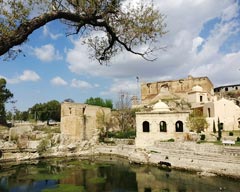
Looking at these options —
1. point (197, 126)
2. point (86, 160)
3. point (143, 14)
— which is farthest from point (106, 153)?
point (143, 14)

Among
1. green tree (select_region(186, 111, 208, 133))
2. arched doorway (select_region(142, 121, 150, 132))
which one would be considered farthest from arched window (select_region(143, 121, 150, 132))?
green tree (select_region(186, 111, 208, 133))

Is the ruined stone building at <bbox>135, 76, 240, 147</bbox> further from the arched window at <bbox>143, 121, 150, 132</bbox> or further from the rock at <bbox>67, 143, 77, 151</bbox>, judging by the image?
the rock at <bbox>67, 143, 77, 151</bbox>

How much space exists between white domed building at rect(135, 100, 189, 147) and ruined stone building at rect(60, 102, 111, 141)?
8534mm

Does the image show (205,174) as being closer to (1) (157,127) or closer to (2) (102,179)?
(2) (102,179)

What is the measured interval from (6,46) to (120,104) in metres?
38.6

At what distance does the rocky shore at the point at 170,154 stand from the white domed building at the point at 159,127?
1620mm

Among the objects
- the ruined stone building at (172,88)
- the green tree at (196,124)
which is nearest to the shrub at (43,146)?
the green tree at (196,124)

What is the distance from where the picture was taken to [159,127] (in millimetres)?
28984

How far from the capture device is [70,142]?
3294 cm

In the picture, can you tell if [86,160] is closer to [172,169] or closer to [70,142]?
[70,142]

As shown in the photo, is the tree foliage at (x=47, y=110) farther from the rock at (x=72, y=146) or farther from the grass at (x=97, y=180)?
the grass at (x=97, y=180)

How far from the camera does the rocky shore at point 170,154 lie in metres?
18.5

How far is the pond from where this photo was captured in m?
16.8

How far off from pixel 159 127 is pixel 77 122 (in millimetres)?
10988
